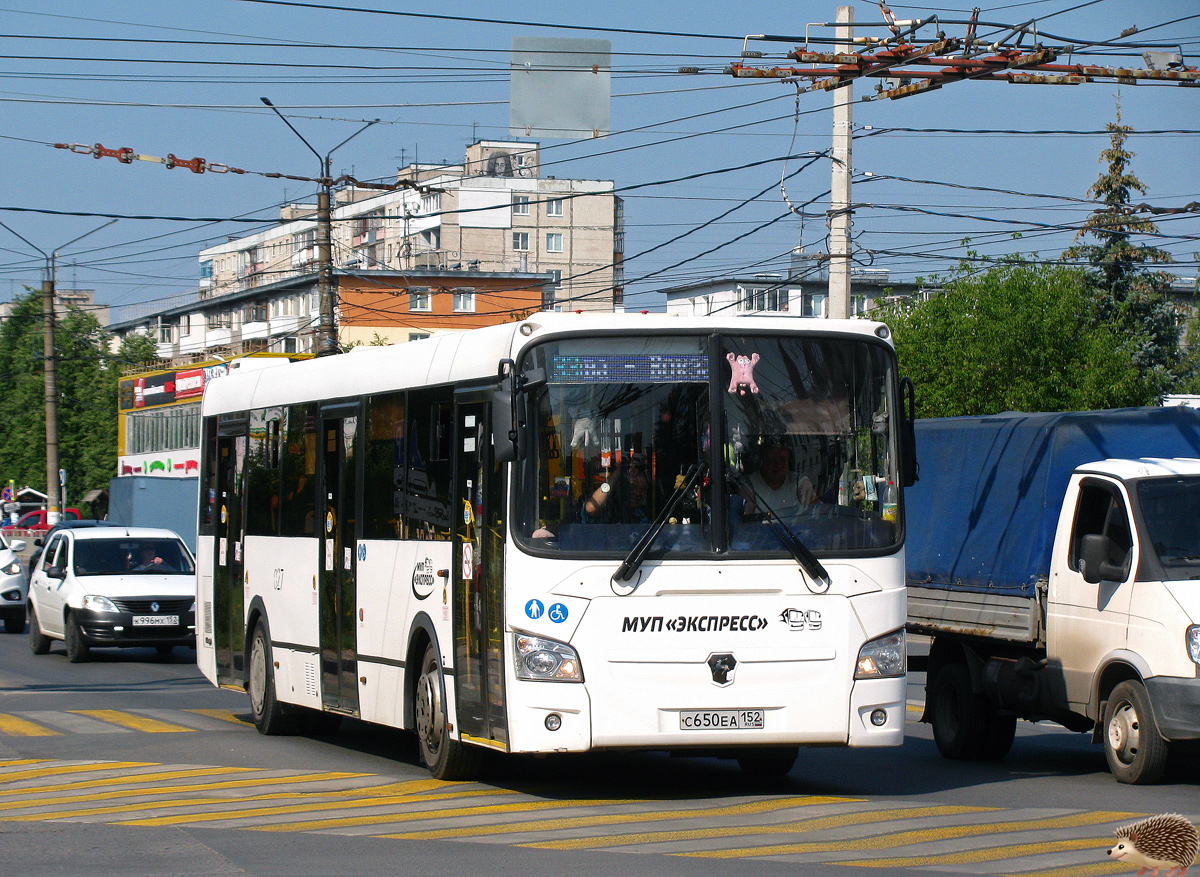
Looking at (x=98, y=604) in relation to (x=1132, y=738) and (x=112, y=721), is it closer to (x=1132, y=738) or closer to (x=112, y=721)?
(x=112, y=721)

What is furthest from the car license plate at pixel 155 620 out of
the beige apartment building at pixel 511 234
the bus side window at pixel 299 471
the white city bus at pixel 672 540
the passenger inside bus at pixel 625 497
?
the beige apartment building at pixel 511 234

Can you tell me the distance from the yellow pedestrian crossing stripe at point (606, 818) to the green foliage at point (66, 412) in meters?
87.1

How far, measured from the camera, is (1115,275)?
62406 millimetres

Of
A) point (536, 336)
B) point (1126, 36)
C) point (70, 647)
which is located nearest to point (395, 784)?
point (536, 336)

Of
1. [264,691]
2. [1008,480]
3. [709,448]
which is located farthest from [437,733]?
[1008,480]

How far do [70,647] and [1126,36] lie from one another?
16140 mm

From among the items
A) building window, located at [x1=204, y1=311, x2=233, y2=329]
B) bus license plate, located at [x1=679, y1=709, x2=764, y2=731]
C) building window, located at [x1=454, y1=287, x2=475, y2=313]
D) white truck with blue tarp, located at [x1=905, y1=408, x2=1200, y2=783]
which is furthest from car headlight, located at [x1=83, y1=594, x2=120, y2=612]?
building window, located at [x1=204, y1=311, x2=233, y2=329]

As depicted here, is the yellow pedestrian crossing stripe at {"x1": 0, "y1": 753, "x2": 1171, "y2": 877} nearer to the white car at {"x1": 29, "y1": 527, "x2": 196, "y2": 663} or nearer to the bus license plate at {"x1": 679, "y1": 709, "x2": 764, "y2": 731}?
the bus license plate at {"x1": 679, "y1": 709, "x2": 764, "y2": 731}

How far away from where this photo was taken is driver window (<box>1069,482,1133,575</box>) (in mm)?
11117

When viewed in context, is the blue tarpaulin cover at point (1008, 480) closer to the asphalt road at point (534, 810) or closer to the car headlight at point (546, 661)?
the asphalt road at point (534, 810)

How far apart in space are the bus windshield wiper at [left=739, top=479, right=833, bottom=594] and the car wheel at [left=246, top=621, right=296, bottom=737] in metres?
6.08

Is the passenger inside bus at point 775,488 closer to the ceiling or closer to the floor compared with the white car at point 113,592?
closer to the ceiling

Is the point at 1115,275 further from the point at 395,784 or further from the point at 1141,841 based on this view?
the point at 1141,841

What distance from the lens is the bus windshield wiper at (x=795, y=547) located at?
9.72 m
